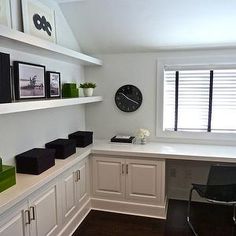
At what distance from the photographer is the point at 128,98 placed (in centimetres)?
336

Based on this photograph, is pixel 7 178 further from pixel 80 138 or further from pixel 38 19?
pixel 38 19

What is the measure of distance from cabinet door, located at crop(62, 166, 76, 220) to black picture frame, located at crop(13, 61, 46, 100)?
838 millimetres

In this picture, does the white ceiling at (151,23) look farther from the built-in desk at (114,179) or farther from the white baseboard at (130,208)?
the white baseboard at (130,208)

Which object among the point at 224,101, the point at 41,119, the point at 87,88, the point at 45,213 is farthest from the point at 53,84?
the point at 224,101

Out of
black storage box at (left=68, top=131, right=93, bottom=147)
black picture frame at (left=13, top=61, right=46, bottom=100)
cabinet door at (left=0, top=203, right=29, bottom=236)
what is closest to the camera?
cabinet door at (left=0, top=203, right=29, bottom=236)

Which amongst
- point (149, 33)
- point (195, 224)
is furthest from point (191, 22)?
point (195, 224)

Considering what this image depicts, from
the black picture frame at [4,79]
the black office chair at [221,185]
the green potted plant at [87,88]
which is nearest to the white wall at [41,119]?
the green potted plant at [87,88]

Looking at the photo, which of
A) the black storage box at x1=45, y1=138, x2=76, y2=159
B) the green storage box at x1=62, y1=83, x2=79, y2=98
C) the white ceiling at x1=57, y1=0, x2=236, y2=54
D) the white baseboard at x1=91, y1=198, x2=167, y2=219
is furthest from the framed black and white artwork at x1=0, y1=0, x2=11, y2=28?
the white baseboard at x1=91, y1=198, x2=167, y2=219

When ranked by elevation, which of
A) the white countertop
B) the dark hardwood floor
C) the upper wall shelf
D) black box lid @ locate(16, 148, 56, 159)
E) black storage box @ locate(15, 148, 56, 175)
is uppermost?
the upper wall shelf

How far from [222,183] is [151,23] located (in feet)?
5.98

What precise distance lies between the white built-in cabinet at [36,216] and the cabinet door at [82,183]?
1.45 feet

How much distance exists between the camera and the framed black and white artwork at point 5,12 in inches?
74.9

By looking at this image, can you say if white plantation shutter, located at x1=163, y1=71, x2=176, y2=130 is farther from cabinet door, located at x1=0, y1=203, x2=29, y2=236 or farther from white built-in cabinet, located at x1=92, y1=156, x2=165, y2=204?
cabinet door, located at x1=0, y1=203, x2=29, y2=236

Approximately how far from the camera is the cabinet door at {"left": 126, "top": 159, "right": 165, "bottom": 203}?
2.81 m
